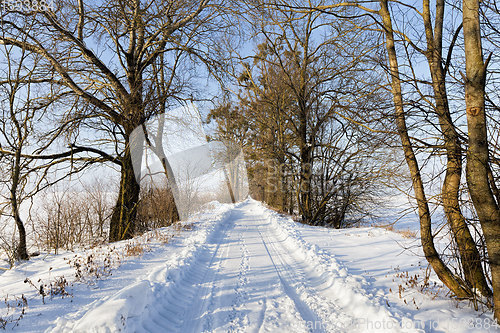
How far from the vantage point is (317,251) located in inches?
209

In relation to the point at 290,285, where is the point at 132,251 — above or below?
above

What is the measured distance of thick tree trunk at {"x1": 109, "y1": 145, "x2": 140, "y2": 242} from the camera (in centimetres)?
697

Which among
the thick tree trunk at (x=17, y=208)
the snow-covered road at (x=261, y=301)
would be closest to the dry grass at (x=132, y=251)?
the snow-covered road at (x=261, y=301)

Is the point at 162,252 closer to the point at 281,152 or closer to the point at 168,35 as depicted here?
the point at 168,35

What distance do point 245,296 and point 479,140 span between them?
353 cm

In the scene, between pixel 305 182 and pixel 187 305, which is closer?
pixel 187 305

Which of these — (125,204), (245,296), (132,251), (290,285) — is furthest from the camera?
(125,204)

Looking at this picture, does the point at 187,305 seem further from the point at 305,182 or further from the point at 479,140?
the point at 305,182

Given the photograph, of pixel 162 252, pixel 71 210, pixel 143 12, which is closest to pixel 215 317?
pixel 162 252

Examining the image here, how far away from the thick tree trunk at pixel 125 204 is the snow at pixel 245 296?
1.84 metres

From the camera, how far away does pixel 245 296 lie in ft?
10.9

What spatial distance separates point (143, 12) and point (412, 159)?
20.0 feet

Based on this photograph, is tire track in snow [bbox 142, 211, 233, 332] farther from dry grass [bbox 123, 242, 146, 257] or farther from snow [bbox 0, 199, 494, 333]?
dry grass [bbox 123, 242, 146, 257]

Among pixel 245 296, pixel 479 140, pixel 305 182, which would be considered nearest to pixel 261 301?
pixel 245 296
